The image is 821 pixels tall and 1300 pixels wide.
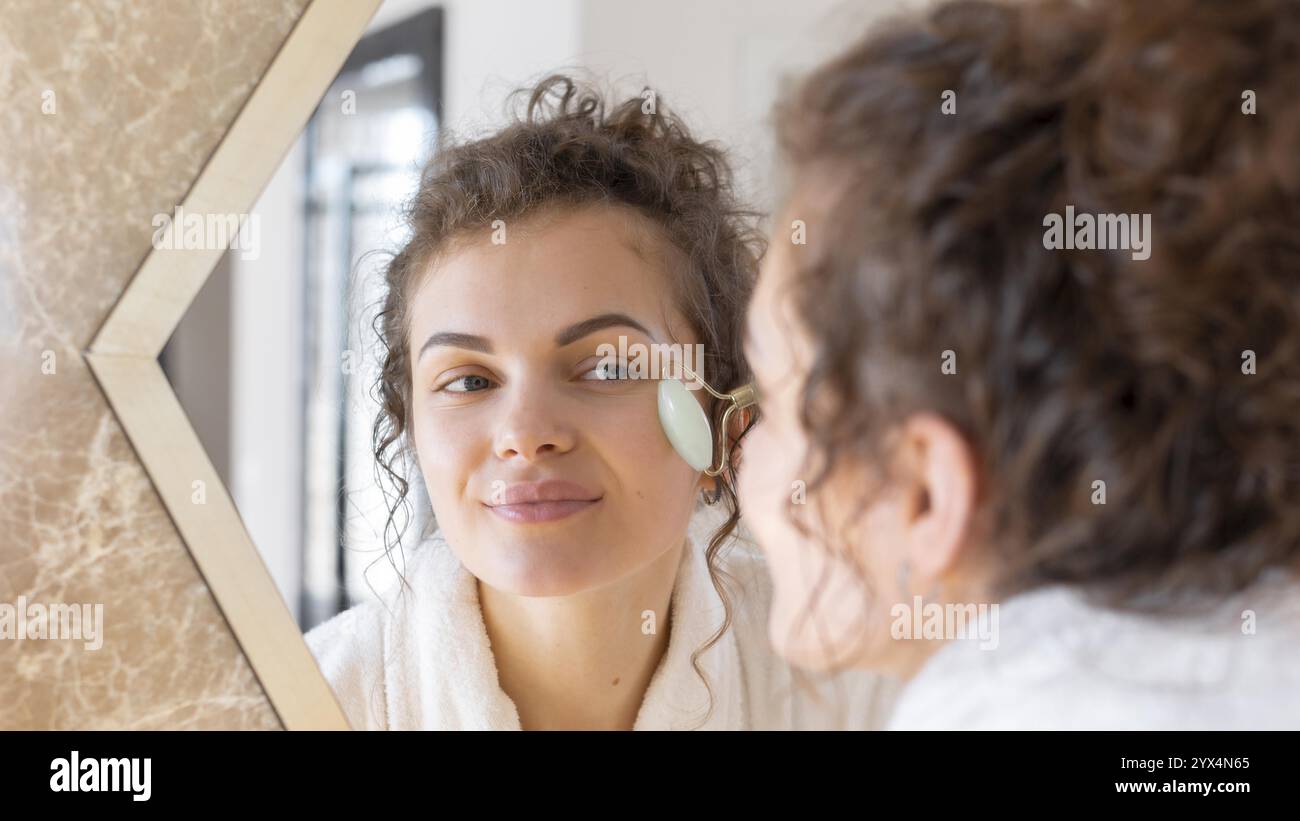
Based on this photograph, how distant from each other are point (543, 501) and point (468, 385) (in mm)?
63

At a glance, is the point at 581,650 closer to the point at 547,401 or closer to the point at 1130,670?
the point at 547,401

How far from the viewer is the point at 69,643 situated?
56cm

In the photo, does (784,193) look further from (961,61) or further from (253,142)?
(253,142)

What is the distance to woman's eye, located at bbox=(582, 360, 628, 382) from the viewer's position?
517mm

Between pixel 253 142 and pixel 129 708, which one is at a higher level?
pixel 253 142

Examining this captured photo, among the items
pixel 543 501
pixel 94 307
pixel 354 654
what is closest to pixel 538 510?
pixel 543 501

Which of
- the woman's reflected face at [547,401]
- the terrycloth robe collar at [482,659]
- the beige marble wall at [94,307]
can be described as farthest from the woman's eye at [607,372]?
the beige marble wall at [94,307]

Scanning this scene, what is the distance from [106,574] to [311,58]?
0.89 feet

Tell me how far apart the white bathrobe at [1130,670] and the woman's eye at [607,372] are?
0.65 ft

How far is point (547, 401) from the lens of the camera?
0.51m

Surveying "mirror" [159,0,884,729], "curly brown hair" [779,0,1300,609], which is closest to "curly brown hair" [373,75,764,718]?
"mirror" [159,0,884,729]
